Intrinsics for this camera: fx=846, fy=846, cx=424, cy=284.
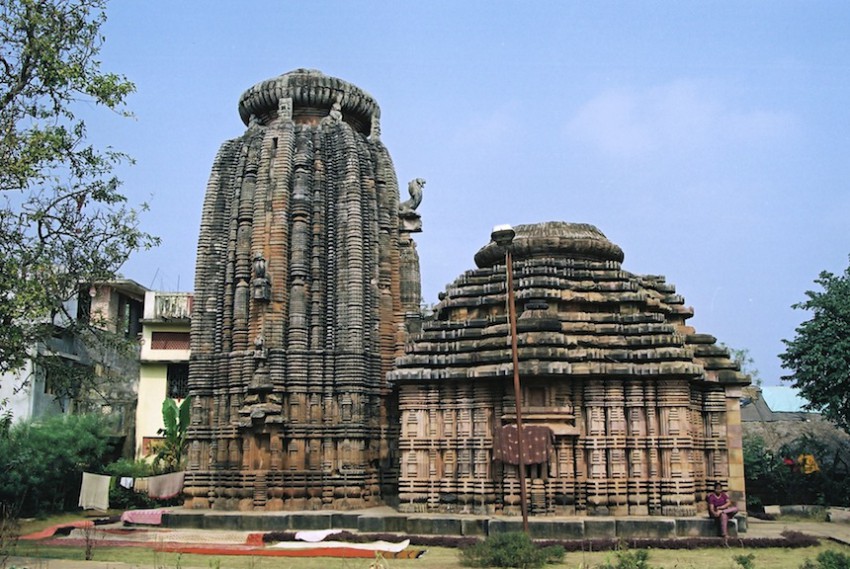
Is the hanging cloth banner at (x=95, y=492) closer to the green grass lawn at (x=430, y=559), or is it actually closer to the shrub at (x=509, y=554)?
the green grass lawn at (x=430, y=559)

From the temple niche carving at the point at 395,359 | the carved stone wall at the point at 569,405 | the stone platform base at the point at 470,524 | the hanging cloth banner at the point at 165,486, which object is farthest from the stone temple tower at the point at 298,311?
the hanging cloth banner at the point at 165,486

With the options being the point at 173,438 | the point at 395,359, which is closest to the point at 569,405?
the point at 395,359

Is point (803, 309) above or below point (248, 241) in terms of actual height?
below

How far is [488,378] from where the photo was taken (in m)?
19.5

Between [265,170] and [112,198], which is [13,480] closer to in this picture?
[265,170]

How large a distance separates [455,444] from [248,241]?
9239 mm

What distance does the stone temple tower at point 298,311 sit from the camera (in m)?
22.9

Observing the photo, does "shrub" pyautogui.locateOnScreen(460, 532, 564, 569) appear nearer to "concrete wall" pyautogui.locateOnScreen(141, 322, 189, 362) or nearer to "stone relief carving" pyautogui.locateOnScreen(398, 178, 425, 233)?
"stone relief carving" pyautogui.locateOnScreen(398, 178, 425, 233)

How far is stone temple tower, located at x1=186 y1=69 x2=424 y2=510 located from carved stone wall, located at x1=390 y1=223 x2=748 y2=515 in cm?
375

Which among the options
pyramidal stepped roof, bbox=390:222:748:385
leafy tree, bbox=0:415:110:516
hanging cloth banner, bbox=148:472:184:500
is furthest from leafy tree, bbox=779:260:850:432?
leafy tree, bbox=0:415:110:516

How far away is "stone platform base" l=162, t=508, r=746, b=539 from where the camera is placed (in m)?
17.4

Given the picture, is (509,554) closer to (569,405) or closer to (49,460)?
(569,405)

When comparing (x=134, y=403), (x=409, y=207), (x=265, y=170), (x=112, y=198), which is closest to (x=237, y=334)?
(x=265, y=170)

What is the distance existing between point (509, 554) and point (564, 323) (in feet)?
24.9
